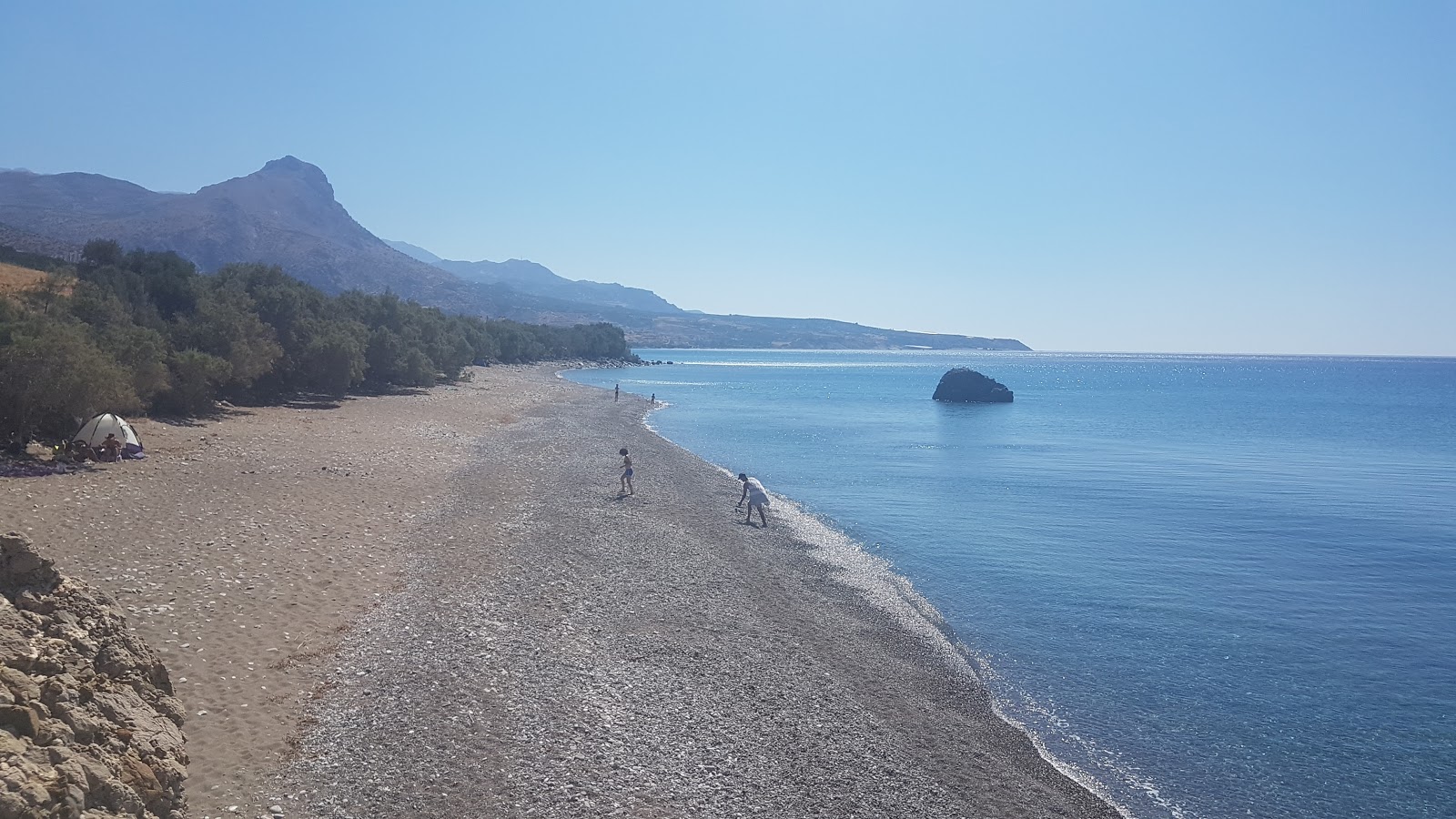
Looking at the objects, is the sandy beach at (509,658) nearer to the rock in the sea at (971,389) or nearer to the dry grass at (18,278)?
the dry grass at (18,278)

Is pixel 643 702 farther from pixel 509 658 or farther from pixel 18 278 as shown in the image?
pixel 18 278

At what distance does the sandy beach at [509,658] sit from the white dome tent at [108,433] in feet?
2.48

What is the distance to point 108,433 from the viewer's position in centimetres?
2325

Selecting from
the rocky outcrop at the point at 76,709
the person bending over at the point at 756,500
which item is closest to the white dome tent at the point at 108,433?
the person bending over at the point at 756,500

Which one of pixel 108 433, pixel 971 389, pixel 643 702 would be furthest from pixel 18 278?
pixel 971 389

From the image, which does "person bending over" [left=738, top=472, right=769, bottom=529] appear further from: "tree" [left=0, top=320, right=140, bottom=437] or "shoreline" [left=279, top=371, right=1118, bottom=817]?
"tree" [left=0, top=320, right=140, bottom=437]

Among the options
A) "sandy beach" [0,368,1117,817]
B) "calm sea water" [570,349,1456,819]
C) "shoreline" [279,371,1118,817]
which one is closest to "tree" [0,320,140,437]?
"sandy beach" [0,368,1117,817]

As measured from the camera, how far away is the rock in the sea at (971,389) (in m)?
96.1

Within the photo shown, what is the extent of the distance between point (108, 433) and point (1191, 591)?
29.6 m

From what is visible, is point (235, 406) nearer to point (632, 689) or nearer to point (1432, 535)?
point (632, 689)

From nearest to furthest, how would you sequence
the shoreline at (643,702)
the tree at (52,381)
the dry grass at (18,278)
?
1. the shoreline at (643,702)
2. the tree at (52,381)
3. the dry grass at (18,278)

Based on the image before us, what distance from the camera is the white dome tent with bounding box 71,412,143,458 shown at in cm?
2294

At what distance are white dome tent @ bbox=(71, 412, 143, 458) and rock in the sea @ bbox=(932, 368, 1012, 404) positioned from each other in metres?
84.5

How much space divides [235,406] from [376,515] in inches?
911
